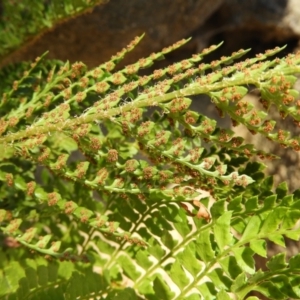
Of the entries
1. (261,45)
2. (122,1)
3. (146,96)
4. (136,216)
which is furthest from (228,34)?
(146,96)

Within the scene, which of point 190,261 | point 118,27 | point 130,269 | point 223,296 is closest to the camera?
point 223,296

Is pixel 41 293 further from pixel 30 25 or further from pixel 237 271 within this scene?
pixel 30 25

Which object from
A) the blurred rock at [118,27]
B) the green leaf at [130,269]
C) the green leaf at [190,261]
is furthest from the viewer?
the blurred rock at [118,27]

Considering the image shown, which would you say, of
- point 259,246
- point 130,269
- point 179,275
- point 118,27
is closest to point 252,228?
point 259,246

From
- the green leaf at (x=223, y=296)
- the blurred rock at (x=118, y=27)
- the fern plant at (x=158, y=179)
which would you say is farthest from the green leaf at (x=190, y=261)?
the blurred rock at (x=118, y=27)

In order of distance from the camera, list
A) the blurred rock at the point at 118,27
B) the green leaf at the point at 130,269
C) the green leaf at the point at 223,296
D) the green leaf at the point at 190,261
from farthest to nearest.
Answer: the blurred rock at the point at 118,27, the green leaf at the point at 130,269, the green leaf at the point at 190,261, the green leaf at the point at 223,296

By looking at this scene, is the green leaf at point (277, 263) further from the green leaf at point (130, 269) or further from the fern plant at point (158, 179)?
the green leaf at point (130, 269)

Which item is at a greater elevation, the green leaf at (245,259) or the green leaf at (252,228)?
the green leaf at (252,228)

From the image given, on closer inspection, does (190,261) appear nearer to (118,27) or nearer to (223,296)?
(223,296)
